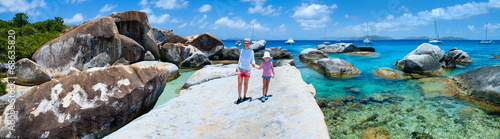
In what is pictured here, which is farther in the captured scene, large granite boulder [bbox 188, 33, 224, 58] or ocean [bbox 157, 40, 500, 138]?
large granite boulder [bbox 188, 33, 224, 58]

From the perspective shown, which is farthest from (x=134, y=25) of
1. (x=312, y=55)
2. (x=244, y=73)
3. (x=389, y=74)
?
(x=312, y=55)

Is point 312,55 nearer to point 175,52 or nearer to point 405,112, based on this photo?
point 175,52

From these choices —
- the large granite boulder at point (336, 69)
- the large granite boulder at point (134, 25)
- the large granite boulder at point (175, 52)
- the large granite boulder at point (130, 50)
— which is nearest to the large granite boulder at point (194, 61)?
the large granite boulder at point (175, 52)

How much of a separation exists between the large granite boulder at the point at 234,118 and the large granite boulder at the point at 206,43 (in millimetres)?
19401

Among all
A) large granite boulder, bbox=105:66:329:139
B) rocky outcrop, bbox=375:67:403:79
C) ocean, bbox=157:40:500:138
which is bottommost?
ocean, bbox=157:40:500:138

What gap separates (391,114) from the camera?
29.7ft

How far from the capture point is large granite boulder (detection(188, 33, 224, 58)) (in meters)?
25.8

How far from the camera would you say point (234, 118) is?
521cm

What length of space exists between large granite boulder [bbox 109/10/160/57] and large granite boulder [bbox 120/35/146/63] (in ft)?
6.12

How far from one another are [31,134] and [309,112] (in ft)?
18.1

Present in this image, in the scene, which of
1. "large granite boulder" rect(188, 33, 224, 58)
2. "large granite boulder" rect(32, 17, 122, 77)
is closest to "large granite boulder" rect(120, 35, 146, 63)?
"large granite boulder" rect(32, 17, 122, 77)

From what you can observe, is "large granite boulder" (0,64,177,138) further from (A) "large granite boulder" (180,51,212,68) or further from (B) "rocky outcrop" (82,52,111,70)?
(A) "large granite boulder" (180,51,212,68)

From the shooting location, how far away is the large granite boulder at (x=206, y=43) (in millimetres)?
25812

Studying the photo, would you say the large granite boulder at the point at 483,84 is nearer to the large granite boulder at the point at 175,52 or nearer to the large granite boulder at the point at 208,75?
the large granite boulder at the point at 208,75
